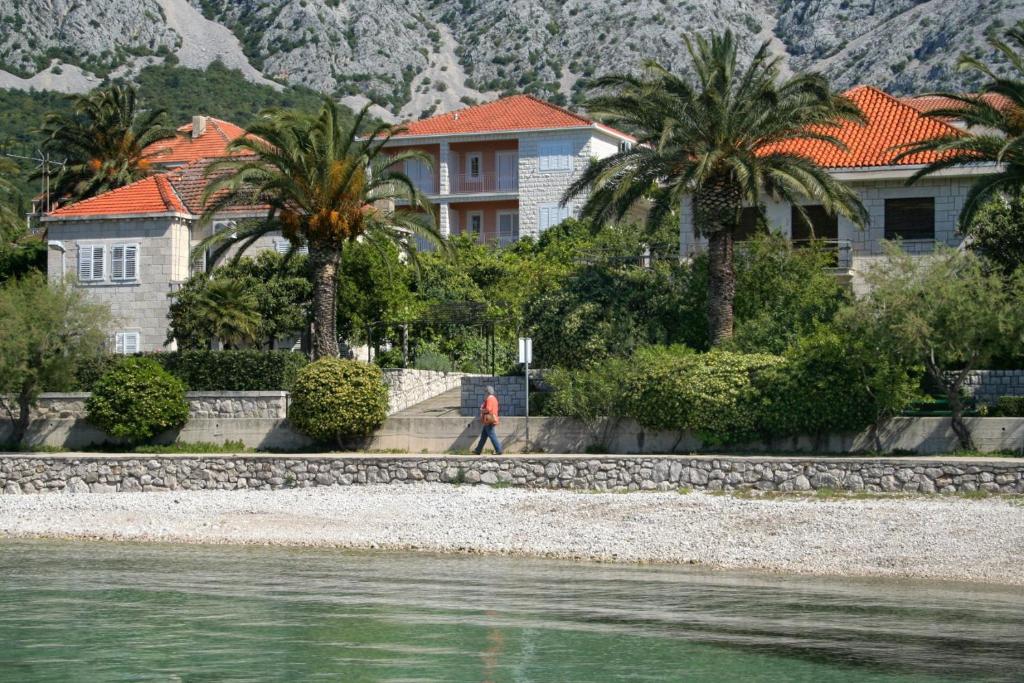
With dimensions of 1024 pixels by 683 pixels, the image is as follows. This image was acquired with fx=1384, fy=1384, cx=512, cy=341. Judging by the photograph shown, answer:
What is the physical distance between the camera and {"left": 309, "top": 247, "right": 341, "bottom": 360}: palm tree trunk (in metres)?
37.8

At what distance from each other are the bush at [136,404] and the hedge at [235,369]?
1.27m

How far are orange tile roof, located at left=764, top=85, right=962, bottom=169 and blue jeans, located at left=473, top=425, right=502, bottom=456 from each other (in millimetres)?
15498

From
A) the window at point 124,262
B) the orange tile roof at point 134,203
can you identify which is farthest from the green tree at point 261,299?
the orange tile roof at point 134,203

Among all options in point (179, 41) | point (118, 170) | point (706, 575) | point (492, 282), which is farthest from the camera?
point (179, 41)

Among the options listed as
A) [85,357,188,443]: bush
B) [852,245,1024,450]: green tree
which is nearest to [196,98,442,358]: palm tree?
[85,357,188,443]: bush

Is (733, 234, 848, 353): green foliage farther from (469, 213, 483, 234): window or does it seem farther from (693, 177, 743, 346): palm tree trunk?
(469, 213, 483, 234): window

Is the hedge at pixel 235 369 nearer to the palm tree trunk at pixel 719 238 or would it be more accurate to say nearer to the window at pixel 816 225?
the palm tree trunk at pixel 719 238

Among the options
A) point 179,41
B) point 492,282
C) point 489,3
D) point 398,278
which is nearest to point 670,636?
point 398,278

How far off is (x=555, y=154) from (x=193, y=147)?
1809 cm

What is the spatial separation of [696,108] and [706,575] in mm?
15213

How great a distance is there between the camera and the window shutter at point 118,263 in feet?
177

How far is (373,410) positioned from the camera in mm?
35406

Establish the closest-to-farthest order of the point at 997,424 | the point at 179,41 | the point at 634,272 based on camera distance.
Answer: the point at 997,424 < the point at 634,272 < the point at 179,41

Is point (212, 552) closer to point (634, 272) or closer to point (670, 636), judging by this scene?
point (670, 636)
